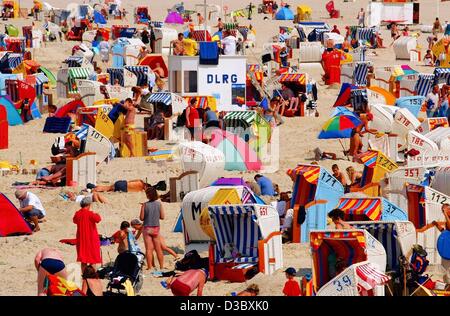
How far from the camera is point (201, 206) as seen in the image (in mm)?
12609

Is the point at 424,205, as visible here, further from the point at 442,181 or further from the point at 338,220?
the point at 338,220

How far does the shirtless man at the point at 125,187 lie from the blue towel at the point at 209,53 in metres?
6.09

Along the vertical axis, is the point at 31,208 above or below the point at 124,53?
below

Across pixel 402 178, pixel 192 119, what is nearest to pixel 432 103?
pixel 192 119

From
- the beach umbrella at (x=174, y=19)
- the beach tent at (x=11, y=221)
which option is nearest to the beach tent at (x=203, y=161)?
the beach tent at (x=11, y=221)

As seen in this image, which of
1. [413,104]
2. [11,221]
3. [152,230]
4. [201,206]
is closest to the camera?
[152,230]

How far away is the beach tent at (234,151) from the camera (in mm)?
17266

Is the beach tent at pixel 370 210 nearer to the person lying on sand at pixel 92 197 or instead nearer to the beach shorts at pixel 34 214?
the beach shorts at pixel 34 214

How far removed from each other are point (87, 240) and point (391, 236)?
275 cm

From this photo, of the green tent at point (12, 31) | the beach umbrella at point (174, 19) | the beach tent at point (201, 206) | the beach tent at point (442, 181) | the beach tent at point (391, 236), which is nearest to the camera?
the beach tent at point (391, 236)

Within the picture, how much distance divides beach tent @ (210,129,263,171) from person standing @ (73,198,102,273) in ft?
16.7

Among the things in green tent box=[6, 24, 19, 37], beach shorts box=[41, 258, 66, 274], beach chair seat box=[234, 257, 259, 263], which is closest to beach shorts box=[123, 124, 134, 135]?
beach chair seat box=[234, 257, 259, 263]

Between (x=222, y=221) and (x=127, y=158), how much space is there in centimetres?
666
